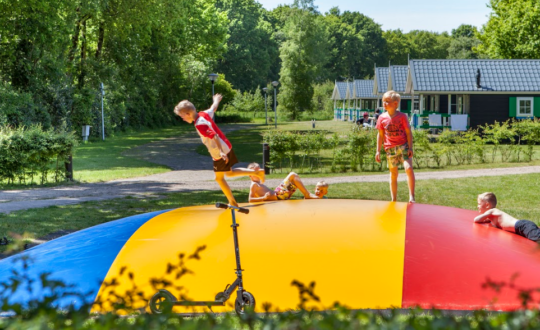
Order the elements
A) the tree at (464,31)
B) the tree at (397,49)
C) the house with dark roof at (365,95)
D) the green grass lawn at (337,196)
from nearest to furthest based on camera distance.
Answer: the green grass lawn at (337,196) < the house with dark roof at (365,95) < the tree at (397,49) < the tree at (464,31)

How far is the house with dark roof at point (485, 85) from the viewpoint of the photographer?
35438 mm

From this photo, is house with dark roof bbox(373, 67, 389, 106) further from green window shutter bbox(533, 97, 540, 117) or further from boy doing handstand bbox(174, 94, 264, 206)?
boy doing handstand bbox(174, 94, 264, 206)

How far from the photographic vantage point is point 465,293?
555 centimetres

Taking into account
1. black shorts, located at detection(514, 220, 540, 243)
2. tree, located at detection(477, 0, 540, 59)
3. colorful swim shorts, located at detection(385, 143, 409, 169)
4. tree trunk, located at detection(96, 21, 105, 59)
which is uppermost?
tree, located at detection(477, 0, 540, 59)

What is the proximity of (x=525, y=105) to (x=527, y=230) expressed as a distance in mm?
30916

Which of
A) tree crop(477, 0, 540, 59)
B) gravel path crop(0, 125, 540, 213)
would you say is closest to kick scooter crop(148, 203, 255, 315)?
gravel path crop(0, 125, 540, 213)

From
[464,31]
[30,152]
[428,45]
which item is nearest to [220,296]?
[30,152]

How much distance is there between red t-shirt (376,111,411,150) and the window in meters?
28.3

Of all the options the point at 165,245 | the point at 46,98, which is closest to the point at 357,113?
the point at 46,98

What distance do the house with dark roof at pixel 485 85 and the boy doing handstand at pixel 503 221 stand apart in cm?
2981

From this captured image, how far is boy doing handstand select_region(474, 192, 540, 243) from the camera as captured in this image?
7027 millimetres

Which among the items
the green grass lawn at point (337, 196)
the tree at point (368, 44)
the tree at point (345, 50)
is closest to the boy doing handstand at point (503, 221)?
the green grass lawn at point (337, 196)

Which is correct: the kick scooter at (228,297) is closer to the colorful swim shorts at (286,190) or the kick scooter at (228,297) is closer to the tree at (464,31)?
the colorful swim shorts at (286,190)

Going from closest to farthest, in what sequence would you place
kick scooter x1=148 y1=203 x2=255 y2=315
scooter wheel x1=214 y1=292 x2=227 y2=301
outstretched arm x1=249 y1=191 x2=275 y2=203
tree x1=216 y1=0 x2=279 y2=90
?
kick scooter x1=148 y1=203 x2=255 y2=315 < scooter wheel x1=214 y1=292 x2=227 y2=301 < outstretched arm x1=249 y1=191 x2=275 y2=203 < tree x1=216 y1=0 x2=279 y2=90
